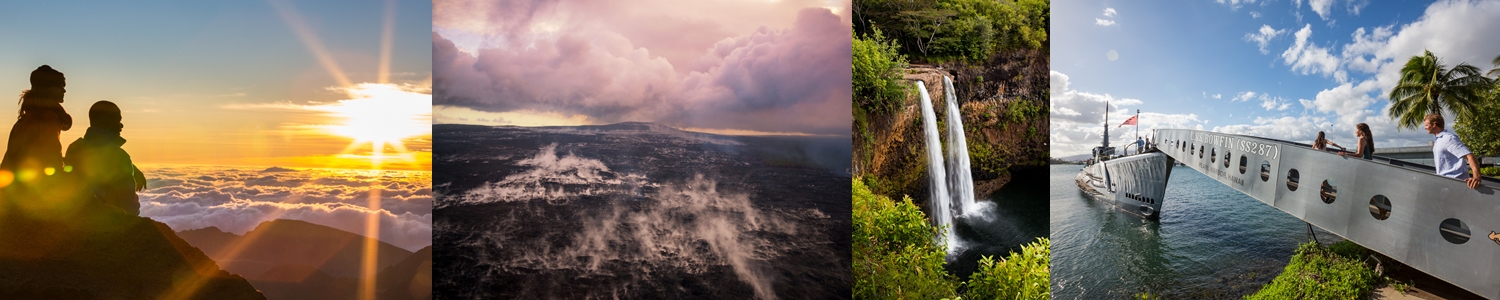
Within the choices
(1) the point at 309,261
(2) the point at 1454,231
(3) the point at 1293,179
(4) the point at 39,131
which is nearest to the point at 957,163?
(3) the point at 1293,179

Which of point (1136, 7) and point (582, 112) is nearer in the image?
point (582, 112)

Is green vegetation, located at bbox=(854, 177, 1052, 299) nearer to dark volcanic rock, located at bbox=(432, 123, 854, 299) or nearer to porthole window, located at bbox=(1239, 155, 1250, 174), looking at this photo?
dark volcanic rock, located at bbox=(432, 123, 854, 299)

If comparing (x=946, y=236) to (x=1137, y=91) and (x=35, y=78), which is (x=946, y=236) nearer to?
(x=1137, y=91)

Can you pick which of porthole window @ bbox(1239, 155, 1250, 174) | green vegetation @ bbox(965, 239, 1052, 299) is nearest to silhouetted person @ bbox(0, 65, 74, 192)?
green vegetation @ bbox(965, 239, 1052, 299)

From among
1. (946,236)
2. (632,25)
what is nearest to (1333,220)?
(946,236)

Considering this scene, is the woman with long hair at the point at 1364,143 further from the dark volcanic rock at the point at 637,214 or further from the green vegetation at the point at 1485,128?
the dark volcanic rock at the point at 637,214
